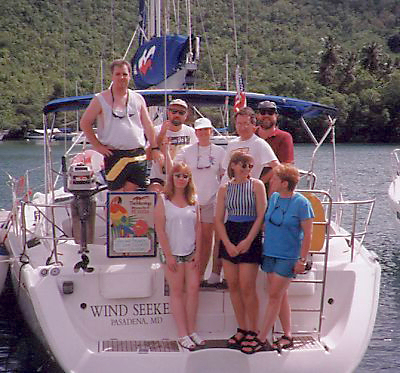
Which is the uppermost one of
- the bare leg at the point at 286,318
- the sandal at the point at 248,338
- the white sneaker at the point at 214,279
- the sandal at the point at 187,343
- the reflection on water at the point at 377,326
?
the white sneaker at the point at 214,279

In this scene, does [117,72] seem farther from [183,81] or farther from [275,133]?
[183,81]

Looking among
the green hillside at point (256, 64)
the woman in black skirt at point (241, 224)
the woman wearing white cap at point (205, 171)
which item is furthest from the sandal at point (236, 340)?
the green hillside at point (256, 64)

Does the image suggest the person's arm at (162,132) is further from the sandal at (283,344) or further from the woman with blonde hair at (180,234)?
the sandal at (283,344)

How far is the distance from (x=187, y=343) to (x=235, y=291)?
583 millimetres

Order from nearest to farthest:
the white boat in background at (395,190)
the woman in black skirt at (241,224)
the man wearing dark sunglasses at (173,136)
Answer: the woman in black skirt at (241,224)
the man wearing dark sunglasses at (173,136)
the white boat in background at (395,190)

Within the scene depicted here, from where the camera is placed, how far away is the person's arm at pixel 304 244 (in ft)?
17.2

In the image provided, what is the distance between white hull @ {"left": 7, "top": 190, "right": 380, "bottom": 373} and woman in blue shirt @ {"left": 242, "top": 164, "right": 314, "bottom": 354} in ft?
1.45

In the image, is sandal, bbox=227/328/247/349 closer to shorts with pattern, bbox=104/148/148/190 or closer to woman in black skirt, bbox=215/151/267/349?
woman in black skirt, bbox=215/151/267/349

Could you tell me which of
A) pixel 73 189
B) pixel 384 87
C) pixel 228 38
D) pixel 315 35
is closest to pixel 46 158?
pixel 73 189

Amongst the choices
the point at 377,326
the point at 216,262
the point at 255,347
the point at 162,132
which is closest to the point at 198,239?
the point at 216,262

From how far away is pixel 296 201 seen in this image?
527 centimetres

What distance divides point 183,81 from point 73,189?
182 inches

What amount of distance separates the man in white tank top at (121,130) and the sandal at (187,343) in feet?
4.82

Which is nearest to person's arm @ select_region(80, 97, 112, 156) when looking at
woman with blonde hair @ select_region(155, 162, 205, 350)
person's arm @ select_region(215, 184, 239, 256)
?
woman with blonde hair @ select_region(155, 162, 205, 350)
